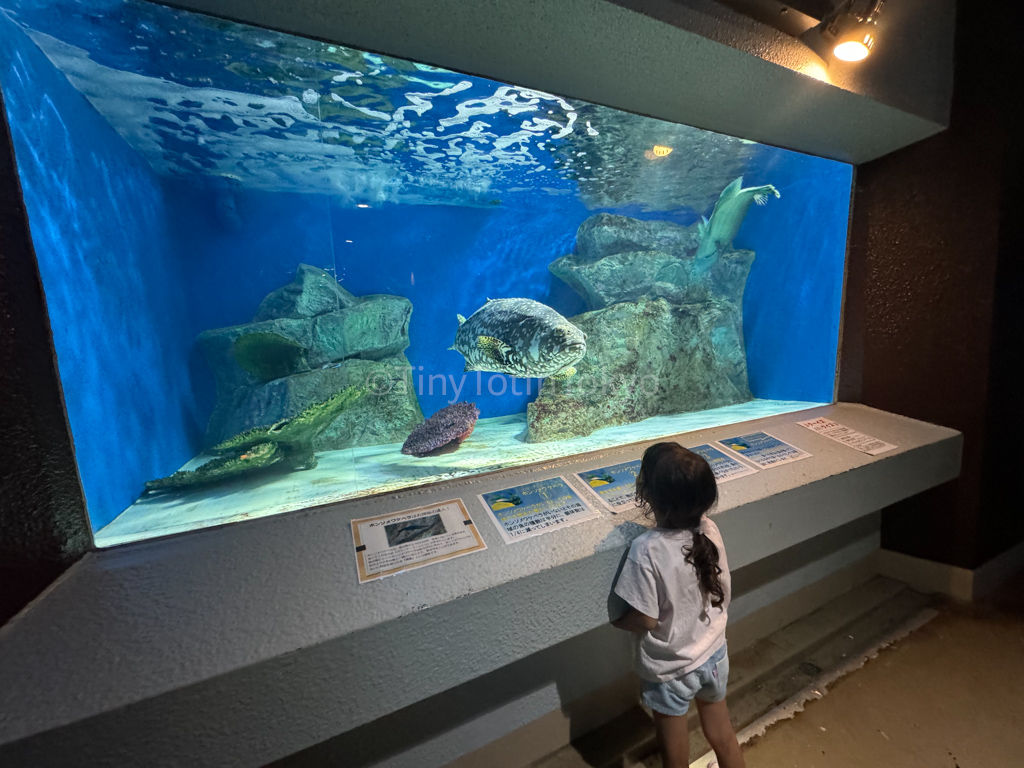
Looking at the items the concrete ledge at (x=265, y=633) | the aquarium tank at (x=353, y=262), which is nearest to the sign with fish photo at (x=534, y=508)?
the concrete ledge at (x=265, y=633)

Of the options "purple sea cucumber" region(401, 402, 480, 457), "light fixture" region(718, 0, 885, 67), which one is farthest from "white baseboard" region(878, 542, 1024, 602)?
"purple sea cucumber" region(401, 402, 480, 457)

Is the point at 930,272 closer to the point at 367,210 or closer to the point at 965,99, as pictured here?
the point at 965,99

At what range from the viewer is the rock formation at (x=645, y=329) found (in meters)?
4.86

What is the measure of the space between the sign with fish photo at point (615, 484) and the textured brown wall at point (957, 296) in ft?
10.3

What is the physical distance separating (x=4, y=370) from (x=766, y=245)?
10317 millimetres

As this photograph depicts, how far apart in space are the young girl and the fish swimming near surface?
6890 mm

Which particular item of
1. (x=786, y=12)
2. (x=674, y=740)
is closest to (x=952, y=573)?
(x=674, y=740)

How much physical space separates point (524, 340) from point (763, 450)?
2327 millimetres

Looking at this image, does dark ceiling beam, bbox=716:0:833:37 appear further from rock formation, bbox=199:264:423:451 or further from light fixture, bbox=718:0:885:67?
rock formation, bbox=199:264:423:451

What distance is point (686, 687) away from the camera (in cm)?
171

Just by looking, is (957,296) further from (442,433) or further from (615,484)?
(442,433)

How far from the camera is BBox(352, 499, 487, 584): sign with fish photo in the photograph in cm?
166

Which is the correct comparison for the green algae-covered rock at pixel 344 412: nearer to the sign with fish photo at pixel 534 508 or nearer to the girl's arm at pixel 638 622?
the sign with fish photo at pixel 534 508

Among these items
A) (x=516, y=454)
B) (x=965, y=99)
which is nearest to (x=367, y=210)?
(x=516, y=454)
